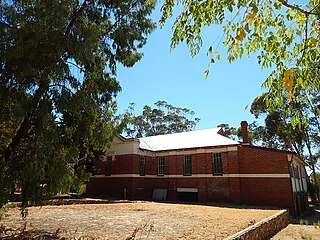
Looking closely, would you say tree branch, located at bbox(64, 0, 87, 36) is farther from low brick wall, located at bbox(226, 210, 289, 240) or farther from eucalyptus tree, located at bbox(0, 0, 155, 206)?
low brick wall, located at bbox(226, 210, 289, 240)

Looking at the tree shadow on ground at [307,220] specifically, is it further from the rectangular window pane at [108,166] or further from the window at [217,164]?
the rectangular window pane at [108,166]

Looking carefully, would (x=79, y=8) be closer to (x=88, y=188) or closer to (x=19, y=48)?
(x=19, y=48)

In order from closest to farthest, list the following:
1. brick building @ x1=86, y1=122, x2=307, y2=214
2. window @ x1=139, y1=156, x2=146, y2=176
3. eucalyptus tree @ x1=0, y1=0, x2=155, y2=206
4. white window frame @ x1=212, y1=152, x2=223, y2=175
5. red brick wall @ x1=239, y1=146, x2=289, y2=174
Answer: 1. eucalyptus tree @ x1=0, y1=0, x2=155, y2=206
2. red brick wall @ x1=239, y1=146, x2=289, y2=174
3. brick building @ x1=86, y1=122, x2=307, y2=214
4. white window frame @ x1=212, y1=152, x2=223, y2=175
5. window @ x1=139, y1=156, x2=146, y2=176

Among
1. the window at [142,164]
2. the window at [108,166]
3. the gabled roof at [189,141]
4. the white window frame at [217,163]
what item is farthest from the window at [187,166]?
the window at [108,166]

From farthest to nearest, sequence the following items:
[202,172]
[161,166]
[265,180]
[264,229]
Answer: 1. [161,166]
2. [202,172]
3. [265,180]
4. [264,229]

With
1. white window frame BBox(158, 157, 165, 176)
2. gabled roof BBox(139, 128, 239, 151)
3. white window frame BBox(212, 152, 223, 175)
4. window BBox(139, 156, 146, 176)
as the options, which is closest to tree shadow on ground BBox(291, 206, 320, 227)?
white window frame BBox(212, 152, 223, 175)

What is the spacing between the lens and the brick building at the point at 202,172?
1855 centimetres

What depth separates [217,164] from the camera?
21.3 metres

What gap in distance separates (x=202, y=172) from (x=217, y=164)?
1.45 metres

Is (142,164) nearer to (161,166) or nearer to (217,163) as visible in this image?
(161,166)

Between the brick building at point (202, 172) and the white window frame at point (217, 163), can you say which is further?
the white window frame at point (217, 163)

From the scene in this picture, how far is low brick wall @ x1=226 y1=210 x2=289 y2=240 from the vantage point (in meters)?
7.83

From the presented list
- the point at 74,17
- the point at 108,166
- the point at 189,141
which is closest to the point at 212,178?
the point at 189,141

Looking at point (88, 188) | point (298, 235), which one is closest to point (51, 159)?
point (298, 235)
